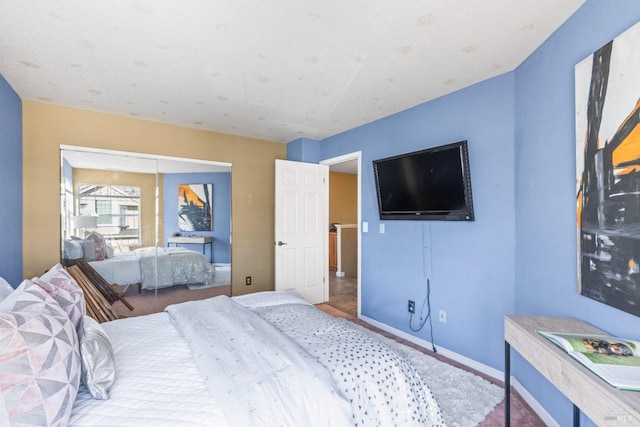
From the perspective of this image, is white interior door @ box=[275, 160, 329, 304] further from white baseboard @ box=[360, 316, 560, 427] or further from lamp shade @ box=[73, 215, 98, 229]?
lamp shade @ box=[73, 215, 98, 229]

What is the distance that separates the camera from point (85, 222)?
3094 millimetres

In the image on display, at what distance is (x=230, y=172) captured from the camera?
396cm

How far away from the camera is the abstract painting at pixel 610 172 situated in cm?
118

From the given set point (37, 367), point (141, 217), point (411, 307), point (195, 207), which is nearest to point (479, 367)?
point (411, 307)

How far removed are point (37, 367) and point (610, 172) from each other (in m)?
2.34

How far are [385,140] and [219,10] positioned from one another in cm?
214

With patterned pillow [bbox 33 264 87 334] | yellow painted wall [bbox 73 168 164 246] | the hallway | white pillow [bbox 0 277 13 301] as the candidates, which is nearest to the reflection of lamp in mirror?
yellow painted wall [bbox 73 168 164 246]

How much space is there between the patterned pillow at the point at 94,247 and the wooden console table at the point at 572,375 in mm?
3834

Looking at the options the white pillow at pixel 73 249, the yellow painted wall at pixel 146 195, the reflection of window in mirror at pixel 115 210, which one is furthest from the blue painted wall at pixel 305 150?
the white pillow at pixel 73 249

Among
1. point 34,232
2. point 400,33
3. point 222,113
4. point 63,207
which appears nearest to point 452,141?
point 400,33

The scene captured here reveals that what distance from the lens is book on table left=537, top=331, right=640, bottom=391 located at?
960mm

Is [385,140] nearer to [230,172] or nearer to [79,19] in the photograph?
[230,172]

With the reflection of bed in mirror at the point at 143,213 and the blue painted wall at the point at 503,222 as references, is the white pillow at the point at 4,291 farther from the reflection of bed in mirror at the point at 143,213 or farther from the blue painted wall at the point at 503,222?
the blue painted wall at the point at 503,222

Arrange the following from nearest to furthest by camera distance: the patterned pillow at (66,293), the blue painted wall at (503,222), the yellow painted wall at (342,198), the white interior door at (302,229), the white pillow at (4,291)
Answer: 1. the patterned pillow at (66,293)
2. the white pillow at (4,291)
3. the blue painted wall at (503,222)
4. the white interior door at (302,229)
5. the yellow painted wall at (342,198)
